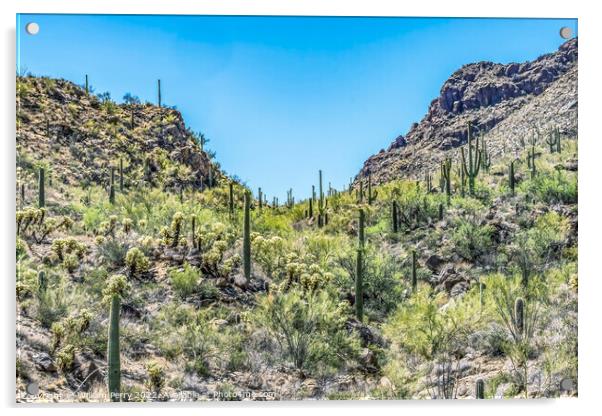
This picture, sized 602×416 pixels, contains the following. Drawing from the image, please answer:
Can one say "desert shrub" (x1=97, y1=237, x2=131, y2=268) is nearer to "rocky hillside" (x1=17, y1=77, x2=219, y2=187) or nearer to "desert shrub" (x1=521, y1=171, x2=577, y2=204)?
"rocky hillside" (x1=17, y1=77, x2=219, y2=187)

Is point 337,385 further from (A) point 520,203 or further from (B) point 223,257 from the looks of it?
(A) point 520,203

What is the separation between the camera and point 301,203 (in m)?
7.34

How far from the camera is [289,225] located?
24.7ft

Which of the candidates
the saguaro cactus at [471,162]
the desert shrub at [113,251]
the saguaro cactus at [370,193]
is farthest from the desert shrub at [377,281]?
the desert shrub at [113,251]

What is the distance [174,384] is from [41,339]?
1.30m

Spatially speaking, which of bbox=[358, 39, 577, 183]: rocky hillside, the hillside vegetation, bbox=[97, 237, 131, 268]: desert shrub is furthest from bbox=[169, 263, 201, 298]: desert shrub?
bbox=[358, 39, 577, 183]: rocky hillside

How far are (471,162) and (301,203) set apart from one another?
197 cm

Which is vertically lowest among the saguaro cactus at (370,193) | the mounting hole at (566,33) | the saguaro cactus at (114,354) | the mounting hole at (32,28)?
the saguaro cactus at (114,354)

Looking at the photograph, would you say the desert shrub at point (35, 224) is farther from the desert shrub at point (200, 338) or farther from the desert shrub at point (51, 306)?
the desert shrub at point (200, 338)

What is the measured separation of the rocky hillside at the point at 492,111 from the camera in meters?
7.26

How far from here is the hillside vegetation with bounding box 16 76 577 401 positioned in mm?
6551

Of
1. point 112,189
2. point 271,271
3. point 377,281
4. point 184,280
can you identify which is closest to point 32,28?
point 112,189
